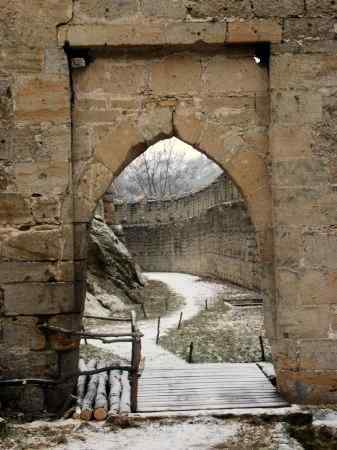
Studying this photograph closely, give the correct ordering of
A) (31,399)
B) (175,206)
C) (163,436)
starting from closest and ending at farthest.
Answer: (163,436), (31,399), (175,206)

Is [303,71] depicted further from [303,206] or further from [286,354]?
[286,354]

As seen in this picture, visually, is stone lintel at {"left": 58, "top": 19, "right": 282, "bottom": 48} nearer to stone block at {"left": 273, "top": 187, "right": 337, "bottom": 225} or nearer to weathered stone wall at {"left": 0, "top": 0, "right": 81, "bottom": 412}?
weathered stone wall at {"left": 0, "top": 0, "right": 81, "bottom": 412}

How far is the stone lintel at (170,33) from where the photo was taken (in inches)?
179

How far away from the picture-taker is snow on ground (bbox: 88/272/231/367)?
300 inches

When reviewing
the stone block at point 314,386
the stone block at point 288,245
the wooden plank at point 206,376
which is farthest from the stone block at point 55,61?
the stone block at point 314,386

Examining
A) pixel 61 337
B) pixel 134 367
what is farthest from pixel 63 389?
pixel 134 367

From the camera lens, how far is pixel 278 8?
183 inches

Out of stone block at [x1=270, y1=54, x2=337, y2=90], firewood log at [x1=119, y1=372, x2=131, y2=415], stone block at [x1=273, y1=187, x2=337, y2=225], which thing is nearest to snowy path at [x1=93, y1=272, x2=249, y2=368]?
firewood log at [x1=119, y1=372, x2=131, y2=415]

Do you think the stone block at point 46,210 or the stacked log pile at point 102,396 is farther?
the stone block at point 46,210

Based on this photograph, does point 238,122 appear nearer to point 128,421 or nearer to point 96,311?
point 128,421

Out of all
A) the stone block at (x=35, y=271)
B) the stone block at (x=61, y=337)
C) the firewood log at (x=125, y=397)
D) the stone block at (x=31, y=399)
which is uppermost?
the stone block at (x=35, y=271)

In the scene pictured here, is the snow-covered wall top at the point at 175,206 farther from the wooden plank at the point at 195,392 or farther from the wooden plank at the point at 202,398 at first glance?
the wooden plank at the point at 202,398

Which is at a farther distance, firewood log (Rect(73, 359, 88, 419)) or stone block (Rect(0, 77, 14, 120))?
stone block (Rect(0, 77, 14, 120))

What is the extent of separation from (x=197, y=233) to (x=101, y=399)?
16774 millimetres
